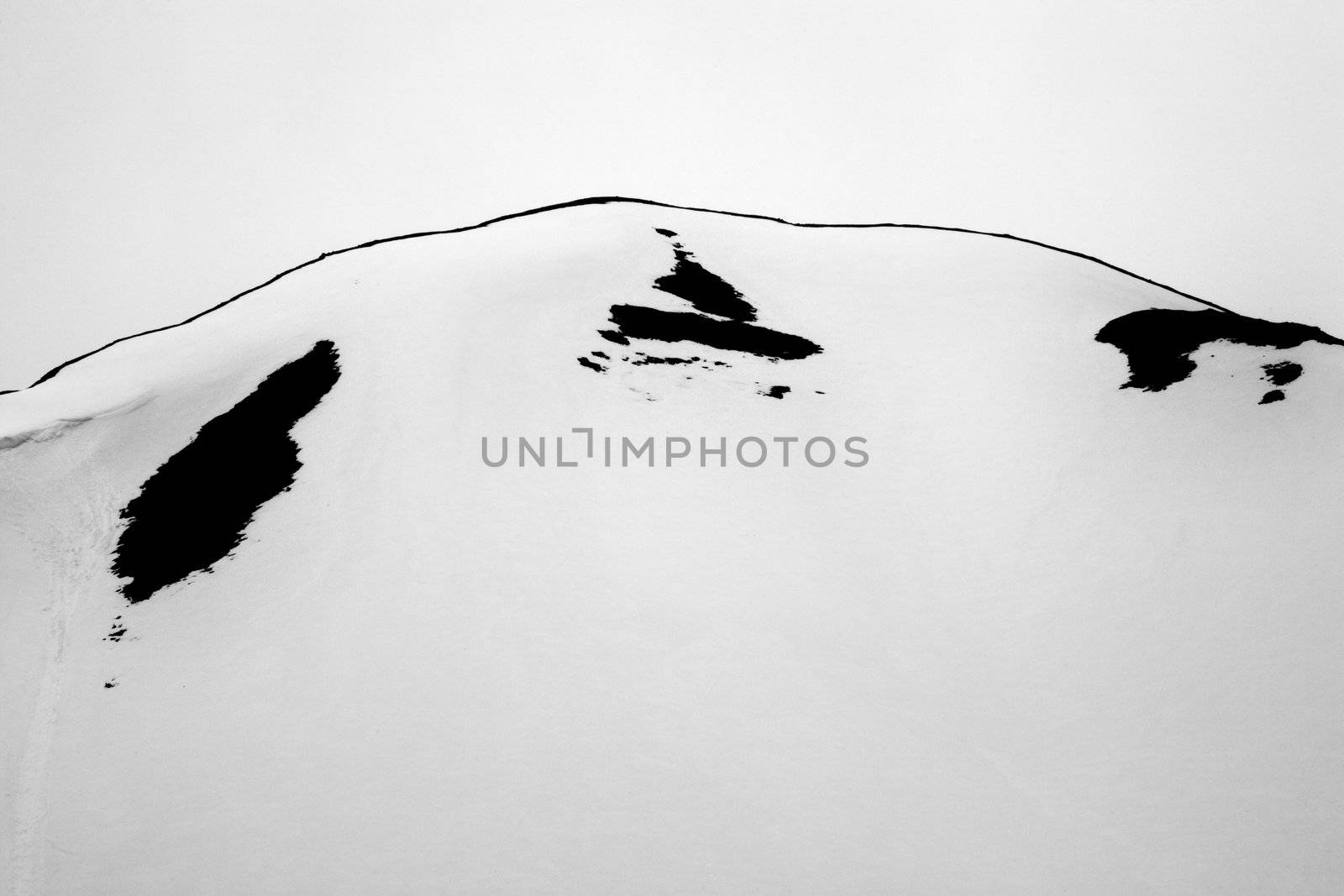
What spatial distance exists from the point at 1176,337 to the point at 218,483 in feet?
101

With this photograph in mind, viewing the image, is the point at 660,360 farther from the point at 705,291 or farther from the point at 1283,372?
the point at 1283,372

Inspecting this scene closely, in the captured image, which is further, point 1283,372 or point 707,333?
point 707,333

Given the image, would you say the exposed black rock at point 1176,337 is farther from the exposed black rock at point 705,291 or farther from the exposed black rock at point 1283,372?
the exposed black rock at point 705,291

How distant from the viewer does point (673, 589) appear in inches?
712

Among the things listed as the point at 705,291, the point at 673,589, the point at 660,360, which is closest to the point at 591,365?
the point at 660,360

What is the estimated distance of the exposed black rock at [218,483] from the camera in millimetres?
19438

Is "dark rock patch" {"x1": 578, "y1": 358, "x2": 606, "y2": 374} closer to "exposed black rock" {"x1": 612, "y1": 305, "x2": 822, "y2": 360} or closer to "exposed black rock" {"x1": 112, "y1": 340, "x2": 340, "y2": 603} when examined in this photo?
"exposed black rock" {"x1": 612, "y1": 305, "x2": 822, "y2": 360}

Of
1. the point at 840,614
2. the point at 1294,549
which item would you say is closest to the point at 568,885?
the point at 840,614

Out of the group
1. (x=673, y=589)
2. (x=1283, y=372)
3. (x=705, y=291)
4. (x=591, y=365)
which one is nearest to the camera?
(x=673, y=589)

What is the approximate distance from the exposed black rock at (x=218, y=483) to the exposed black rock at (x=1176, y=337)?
26.0m

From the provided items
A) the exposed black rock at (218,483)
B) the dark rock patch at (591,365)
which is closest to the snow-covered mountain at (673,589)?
the exposed black rock at (218,483)

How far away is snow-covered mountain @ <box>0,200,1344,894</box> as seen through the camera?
12.8 metres

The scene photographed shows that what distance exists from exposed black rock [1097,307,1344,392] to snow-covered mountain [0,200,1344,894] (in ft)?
Result: 0.57

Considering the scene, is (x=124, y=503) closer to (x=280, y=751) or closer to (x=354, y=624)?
(x=354, y=624)
